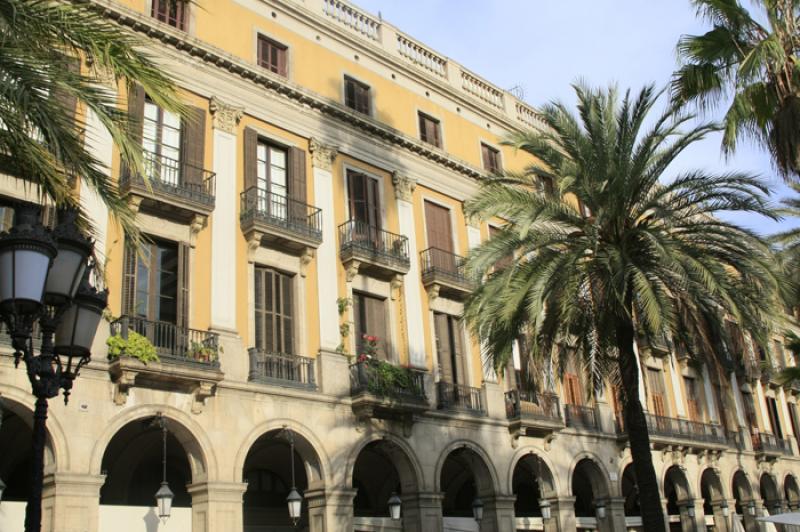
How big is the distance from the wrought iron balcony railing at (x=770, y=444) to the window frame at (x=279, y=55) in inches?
1040

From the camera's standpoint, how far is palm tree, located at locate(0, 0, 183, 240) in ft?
27.7

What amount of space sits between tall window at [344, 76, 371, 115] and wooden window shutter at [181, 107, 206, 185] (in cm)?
558

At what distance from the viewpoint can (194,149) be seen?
2020 cm

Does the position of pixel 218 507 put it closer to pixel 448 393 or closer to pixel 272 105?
pixel 448 393

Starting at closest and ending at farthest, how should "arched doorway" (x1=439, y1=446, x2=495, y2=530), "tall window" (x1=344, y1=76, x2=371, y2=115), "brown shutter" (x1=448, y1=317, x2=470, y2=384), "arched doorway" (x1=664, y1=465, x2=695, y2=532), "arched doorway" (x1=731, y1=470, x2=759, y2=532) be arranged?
"arched doorway" (x1=439, y1=446, x2=495, y2=530) < "brown shutter" (x1=448, y1=317, x2=470, y2=384) < "tall window" (x1=344, y1=76, x2=371, y2=115) < "arched doorway" (x1=664, y1=465, x2=695, y2=532) < "arched doorway" (x1=731, y1=470, x2=759, y2=532)

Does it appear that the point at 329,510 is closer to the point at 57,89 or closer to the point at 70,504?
the point at 70,504

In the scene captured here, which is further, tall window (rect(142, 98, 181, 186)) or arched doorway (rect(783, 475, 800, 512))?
arched doorway (rect(783, 475, 800, 512))

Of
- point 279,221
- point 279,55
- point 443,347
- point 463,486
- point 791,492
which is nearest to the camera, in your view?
point 279,221

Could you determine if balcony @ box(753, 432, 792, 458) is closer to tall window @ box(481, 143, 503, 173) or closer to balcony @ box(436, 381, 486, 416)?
tall window @ box(481, 143, 503, 173)

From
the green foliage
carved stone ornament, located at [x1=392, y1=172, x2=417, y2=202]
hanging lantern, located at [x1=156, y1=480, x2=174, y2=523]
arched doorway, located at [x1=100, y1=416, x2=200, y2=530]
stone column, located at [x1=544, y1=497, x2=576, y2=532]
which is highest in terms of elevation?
carved stone ornament, located at [x1=392, y1=172, x2=417, y2=202]

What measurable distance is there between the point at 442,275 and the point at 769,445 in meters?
21.4

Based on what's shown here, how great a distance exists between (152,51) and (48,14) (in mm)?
11805

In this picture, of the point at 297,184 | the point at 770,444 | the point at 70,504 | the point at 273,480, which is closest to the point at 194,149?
the point at 297,184

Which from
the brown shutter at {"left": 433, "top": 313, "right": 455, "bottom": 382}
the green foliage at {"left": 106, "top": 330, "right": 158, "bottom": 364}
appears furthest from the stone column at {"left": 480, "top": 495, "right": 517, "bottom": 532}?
the green foliage at {"left": 106, "top": 330, "right": 158, "bottom": 364}
